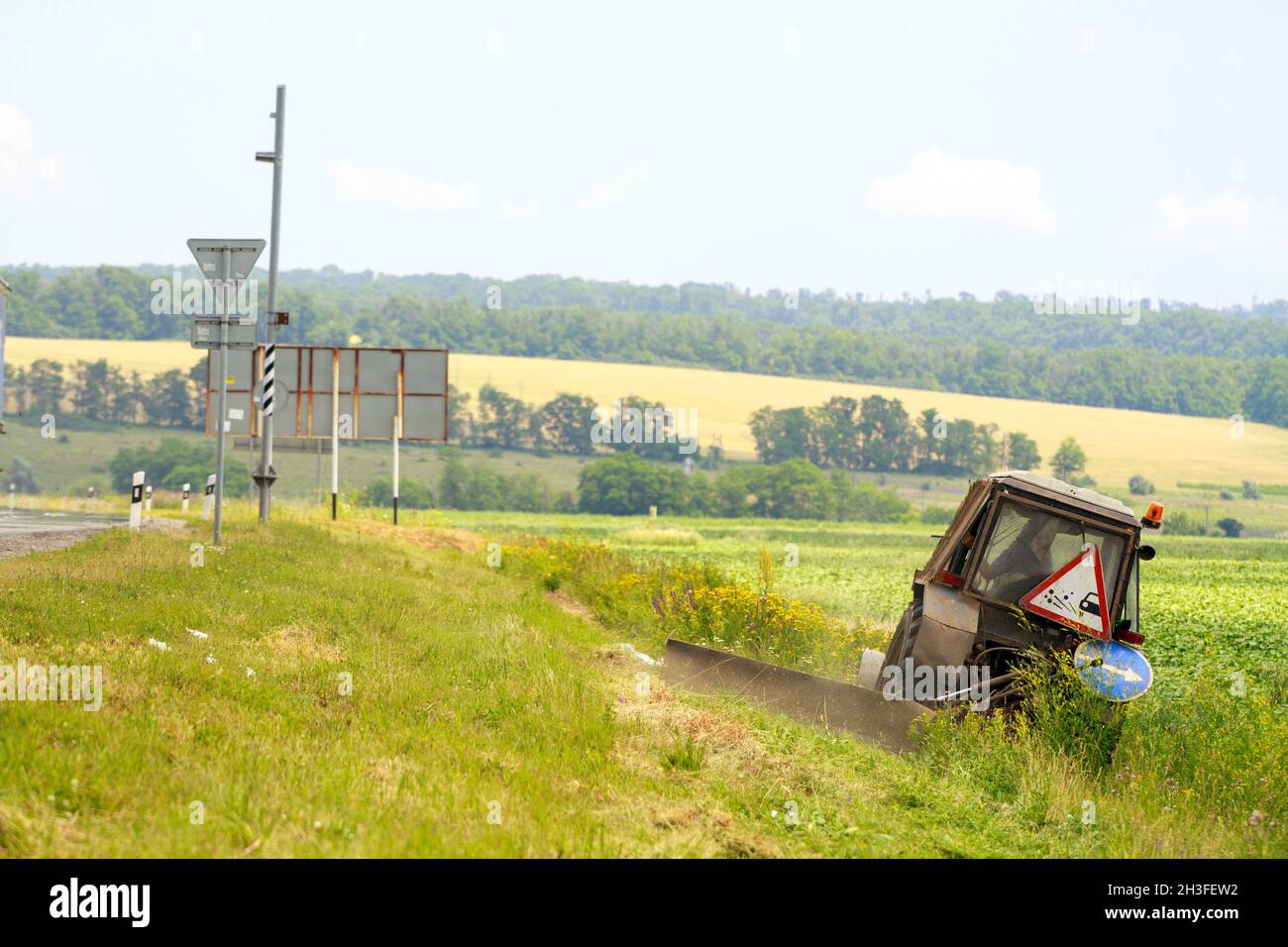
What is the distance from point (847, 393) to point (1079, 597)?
121116 millimetres

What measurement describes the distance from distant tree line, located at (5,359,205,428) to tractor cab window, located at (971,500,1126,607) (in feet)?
331

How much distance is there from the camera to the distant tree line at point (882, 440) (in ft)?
369

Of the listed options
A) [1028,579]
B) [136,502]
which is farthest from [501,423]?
[1028,579]

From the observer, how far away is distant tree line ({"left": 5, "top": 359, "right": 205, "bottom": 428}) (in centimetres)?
10462

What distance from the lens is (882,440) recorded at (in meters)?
115

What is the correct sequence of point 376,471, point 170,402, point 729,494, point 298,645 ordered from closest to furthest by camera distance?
point 298,645 → point 376,471 → point 729,494 → point 170,402

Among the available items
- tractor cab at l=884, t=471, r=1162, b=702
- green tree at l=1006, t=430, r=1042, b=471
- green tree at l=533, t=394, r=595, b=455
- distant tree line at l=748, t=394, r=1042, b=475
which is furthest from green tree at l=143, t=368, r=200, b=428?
tractor cab at l=884, t=471, r=1162, b=702

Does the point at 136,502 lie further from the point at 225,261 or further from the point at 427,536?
the point at 427,536

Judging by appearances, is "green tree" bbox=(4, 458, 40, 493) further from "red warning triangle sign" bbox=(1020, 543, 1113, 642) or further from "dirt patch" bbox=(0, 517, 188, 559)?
"red warning triangle sign" bbox=(1020, 543, 1113, 642)

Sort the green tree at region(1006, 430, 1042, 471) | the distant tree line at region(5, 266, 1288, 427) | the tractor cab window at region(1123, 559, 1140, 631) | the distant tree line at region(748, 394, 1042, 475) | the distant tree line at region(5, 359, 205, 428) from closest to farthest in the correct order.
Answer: the tractor cab window at region(1123, 559, 1140, 631) → the distant tree line at region(5, 359, 205, 428) → the green tree at region(1006, 430, 1042, 471) → the distant tree line at region(748, 394, 1042, 475) → the distant tree line at region(5, 266, 1288, 427)

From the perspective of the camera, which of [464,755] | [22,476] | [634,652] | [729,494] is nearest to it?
[464,755]

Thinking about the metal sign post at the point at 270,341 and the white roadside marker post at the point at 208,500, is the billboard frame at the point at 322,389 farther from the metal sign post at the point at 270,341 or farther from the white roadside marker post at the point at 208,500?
the white roadside marker post at the point at 208,500

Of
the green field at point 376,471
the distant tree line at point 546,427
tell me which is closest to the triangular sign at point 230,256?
the green field at point 376,471

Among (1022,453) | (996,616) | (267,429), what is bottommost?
(1022,453)
